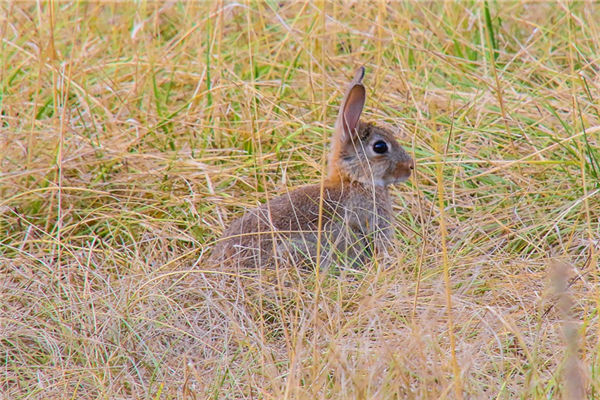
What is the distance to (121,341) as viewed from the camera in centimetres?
306

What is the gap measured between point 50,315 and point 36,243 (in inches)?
27.5

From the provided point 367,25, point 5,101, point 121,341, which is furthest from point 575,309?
point 5,101

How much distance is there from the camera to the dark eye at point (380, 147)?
4.00 m

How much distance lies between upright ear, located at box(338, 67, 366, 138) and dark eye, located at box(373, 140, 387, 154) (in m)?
0.13

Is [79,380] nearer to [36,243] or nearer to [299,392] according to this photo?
[299,392]

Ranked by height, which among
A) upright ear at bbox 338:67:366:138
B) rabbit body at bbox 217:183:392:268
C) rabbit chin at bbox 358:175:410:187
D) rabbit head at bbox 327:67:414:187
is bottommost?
rabbit body at bbox 217:183:392:268

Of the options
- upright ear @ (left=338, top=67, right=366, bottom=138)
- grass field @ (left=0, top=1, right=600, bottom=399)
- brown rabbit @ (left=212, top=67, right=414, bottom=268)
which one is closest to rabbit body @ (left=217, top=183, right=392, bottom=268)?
brown rabbit @ (left=212, top=67, right=414, bottom=268)

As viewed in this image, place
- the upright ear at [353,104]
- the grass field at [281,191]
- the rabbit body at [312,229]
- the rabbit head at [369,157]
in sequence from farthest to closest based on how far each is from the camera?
the rabbit head at [369,157]
the upright ear at [353,104]
the rabbit body at [312,229]
the grass field at [281,191]

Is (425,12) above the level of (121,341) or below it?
above

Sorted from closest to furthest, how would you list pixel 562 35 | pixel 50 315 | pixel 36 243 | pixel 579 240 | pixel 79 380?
pixel 79 380, pixel 50 315, pixel 579 240, pixel 36 243, pixel 562 35

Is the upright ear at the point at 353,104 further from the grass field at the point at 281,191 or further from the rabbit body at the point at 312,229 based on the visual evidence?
the rabbit body at the point at 312,229

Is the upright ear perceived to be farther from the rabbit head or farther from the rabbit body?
the rabbit body

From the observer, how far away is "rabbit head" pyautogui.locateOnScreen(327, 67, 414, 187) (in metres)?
3.98

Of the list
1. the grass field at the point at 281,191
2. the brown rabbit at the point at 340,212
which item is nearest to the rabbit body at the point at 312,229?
the brown rabbit at the point at 340,212
